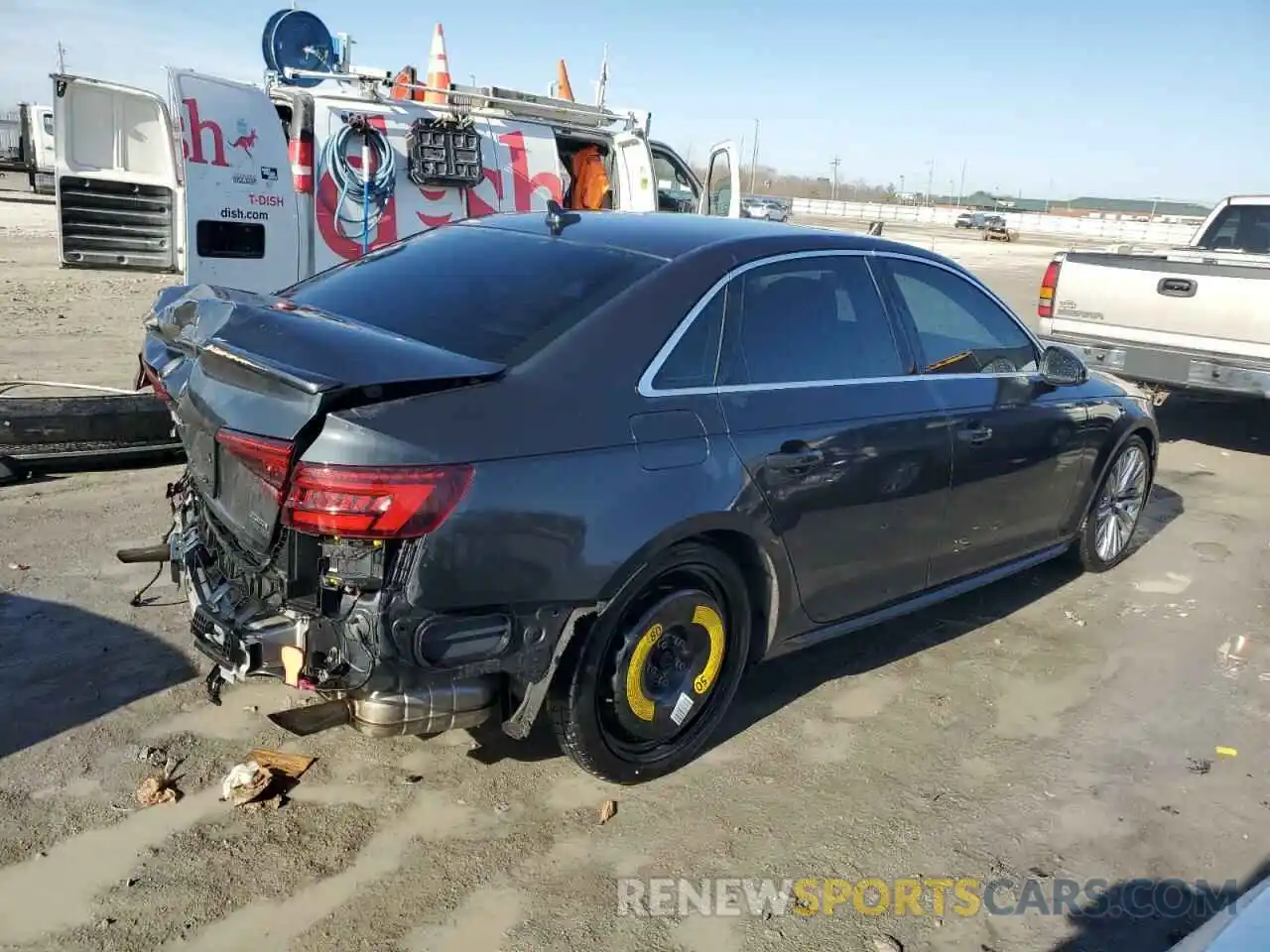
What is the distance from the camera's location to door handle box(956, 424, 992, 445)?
4.27 m

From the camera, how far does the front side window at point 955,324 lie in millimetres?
4273

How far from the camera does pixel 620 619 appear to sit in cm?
322

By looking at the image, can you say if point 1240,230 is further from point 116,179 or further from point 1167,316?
point 116,179

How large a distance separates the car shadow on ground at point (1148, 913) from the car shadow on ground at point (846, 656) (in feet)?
4.35

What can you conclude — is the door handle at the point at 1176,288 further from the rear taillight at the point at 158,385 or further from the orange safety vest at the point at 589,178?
the rear taillight at the point at 158,385

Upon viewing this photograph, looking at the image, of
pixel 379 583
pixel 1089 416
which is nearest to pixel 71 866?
pixel 379 583

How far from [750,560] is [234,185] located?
5.55 m

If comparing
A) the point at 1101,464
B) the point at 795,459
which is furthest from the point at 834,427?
the point at 1101,464

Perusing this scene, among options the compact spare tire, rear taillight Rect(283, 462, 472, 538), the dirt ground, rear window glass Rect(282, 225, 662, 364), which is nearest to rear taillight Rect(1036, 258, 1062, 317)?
the dirt ground

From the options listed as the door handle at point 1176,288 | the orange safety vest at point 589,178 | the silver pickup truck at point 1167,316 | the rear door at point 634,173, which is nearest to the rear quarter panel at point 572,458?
the silver pickup truck at point 1167,316

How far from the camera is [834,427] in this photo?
372cm

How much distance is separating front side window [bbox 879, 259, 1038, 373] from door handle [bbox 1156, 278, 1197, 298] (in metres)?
4.10

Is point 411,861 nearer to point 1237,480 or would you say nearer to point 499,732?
point 499,732

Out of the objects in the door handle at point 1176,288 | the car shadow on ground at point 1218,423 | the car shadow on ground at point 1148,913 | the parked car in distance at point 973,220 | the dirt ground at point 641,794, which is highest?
the parked car in distance at point 973,220
